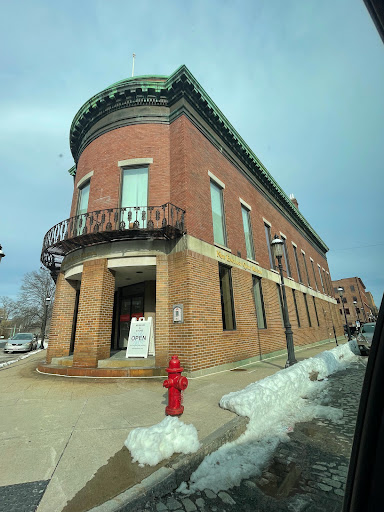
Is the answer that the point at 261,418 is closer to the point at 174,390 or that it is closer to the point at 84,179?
the point at 174,390

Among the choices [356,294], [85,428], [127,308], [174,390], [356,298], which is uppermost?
[356,294]

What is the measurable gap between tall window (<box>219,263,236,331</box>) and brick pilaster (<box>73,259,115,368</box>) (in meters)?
4.45

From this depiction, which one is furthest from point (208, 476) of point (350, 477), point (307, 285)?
point (307, 285)

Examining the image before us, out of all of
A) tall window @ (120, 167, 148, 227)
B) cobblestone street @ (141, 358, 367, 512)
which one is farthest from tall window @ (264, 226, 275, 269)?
cobblestone street @ (141, 358, 367, 512)

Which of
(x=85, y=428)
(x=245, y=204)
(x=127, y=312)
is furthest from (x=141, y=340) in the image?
(x=245, y=204)

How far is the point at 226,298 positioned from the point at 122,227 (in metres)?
5.11

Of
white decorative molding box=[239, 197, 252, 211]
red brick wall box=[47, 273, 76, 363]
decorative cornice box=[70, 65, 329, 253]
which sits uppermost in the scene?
decorative cornice box=[70, 65, 329, 253]

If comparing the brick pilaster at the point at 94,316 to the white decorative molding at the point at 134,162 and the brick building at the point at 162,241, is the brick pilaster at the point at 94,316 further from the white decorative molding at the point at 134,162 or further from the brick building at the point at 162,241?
the white decorative molding at the point at 134,162

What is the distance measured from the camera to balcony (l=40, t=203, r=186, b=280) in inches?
348

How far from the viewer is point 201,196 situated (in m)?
10.2

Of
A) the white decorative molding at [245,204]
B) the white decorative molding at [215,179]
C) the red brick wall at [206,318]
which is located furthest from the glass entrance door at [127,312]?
the white decorative molding at [245,204]

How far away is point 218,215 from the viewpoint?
450 inches

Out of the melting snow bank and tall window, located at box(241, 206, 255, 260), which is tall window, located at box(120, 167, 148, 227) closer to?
tall window, located at box(241, 206, 255, 260)

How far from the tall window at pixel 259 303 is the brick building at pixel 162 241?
6cm
